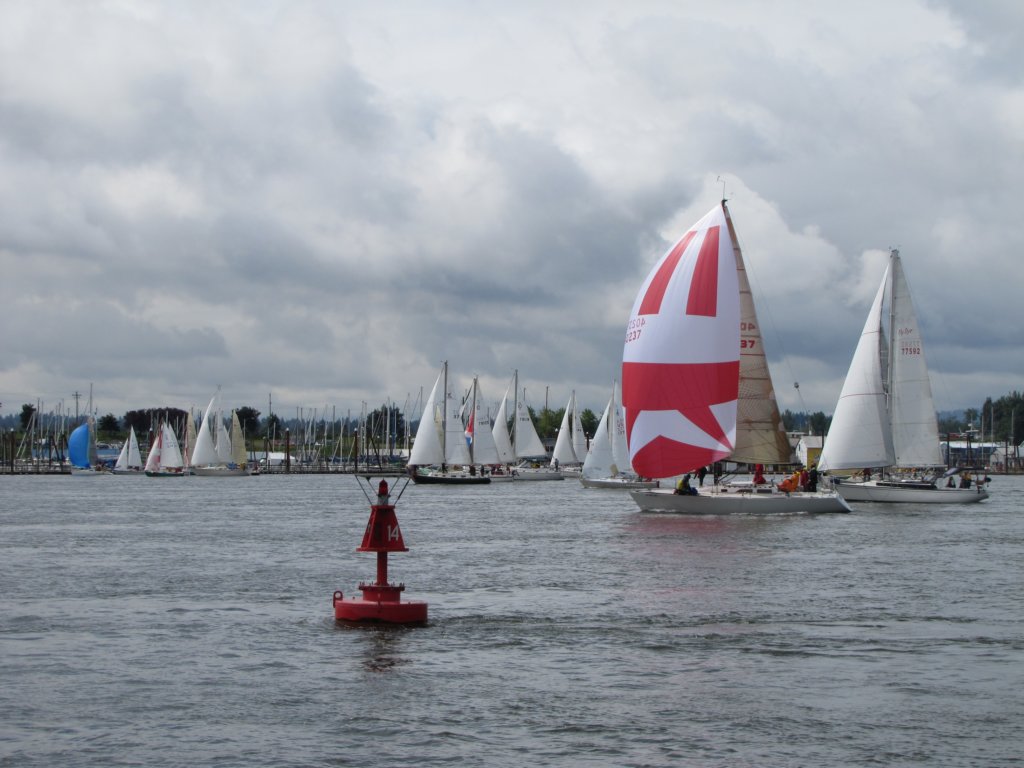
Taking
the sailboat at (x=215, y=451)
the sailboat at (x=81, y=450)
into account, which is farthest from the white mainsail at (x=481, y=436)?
the sailboat at (x=81, y=450)

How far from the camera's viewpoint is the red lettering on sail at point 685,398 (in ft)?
169

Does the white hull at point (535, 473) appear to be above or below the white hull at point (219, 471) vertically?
below

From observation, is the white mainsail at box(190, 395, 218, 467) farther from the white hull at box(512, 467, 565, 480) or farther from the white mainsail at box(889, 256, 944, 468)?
the white mainsail at box(889, 256, 944, 468)

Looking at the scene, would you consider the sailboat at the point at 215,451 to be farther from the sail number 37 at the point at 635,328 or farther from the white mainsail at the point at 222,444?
the sail number 37 at the point at 635,328

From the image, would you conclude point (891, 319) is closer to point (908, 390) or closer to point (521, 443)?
point (908, 390)

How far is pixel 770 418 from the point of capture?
55.0m

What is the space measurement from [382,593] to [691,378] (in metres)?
30.2

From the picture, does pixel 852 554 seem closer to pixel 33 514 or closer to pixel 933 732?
pixel 933 732

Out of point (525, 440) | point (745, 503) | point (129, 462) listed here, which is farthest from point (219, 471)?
point (745, 503)

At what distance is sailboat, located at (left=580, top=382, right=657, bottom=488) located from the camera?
9375cm

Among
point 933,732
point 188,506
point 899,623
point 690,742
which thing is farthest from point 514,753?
point 188,506

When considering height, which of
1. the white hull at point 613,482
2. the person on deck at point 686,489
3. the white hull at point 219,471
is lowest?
the person on deck at point 686,489

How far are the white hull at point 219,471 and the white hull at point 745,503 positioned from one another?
91.9 metres

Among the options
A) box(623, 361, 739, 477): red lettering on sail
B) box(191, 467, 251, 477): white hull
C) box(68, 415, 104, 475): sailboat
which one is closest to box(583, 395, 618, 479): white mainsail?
box(623, 361, 739, 477): red lettering on sail
